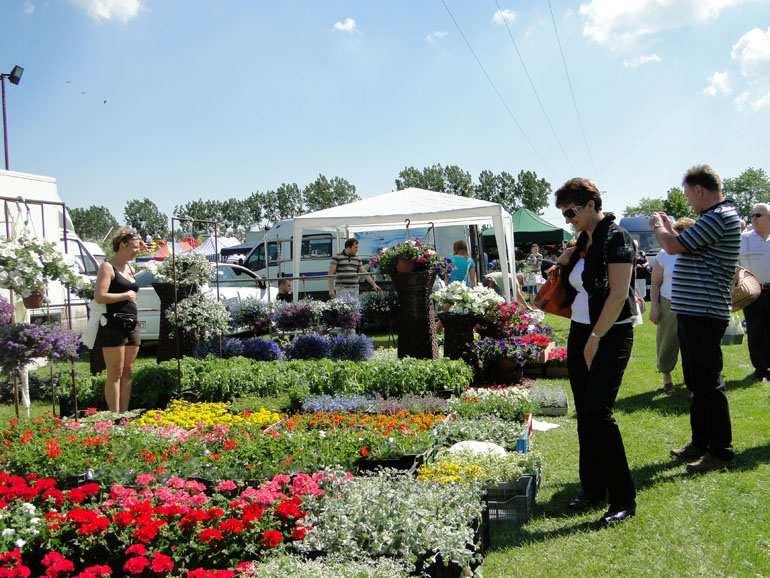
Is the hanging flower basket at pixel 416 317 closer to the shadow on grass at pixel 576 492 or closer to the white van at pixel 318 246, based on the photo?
the shadow on grass at pixel 576 492

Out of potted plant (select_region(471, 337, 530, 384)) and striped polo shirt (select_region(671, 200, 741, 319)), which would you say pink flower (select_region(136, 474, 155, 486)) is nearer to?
striped polo shirt (select_region(671, 200, 741, 319))

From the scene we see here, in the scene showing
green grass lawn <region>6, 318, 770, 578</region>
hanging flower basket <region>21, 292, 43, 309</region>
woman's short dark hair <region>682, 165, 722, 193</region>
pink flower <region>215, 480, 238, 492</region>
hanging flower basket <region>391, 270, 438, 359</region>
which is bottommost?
green grass lawn <region>6, 318, 770, 578</region>

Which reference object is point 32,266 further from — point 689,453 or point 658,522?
point 689,453

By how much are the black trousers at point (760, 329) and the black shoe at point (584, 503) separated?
13.9 feet

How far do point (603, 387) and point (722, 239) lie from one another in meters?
1.48

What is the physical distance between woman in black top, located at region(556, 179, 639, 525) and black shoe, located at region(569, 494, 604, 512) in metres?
0.16

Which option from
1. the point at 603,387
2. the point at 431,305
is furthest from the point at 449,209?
the point at 603,387

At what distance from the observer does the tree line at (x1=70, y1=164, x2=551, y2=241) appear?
62094mm

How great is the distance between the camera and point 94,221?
103562 mm

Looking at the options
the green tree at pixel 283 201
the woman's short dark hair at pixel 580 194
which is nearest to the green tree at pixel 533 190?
the green tree at pixel 283 201

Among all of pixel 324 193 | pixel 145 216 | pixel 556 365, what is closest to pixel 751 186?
pixel 324 193

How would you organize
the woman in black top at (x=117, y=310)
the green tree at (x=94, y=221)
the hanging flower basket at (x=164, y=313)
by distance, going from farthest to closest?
the green tree at (x=94, y=221) < the hanging flower basket at (x=164, y=313) < the woman in black top at (x=117, y=310)

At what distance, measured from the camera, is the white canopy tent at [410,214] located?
39.9ft

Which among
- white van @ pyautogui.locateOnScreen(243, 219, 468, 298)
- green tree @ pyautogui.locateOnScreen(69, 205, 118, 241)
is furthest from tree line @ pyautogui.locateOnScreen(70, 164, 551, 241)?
white van @ pyautogui.locateOnScreen(243, 219, 468, 298)
